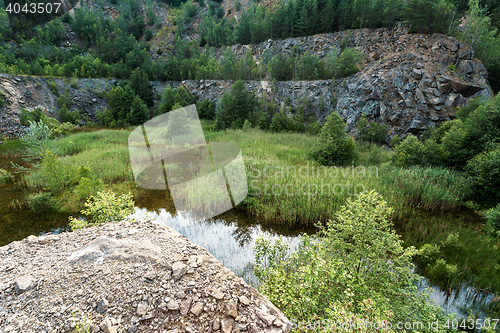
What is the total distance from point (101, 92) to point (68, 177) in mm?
22916

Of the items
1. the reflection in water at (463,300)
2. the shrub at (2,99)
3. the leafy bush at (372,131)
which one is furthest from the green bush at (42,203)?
the leafy bush at (372,131)

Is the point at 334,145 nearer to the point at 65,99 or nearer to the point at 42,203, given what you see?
the point at 42,203

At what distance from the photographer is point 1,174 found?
9.89 meters

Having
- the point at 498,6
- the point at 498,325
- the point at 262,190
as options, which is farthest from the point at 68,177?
the point at 498,6

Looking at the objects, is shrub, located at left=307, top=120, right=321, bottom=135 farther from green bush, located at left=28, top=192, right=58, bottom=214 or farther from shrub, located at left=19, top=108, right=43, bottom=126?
shrub, located at left=19, top=108, right=43, bottom=126

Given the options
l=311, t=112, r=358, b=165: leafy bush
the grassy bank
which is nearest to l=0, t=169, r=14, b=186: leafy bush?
the grassy bank

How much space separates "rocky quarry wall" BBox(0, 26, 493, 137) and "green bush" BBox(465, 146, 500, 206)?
9969 mm

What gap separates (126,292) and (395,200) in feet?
28.4

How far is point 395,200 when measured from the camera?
7578 millimetres

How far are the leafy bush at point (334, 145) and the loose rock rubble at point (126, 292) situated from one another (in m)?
10.4

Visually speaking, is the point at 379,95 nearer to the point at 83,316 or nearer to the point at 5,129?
the point at 83,316

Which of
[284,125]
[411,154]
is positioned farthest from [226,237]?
[284,125]

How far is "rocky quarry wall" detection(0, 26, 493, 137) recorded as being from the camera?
16547 mm

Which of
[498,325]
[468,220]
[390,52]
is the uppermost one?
[390,52]
